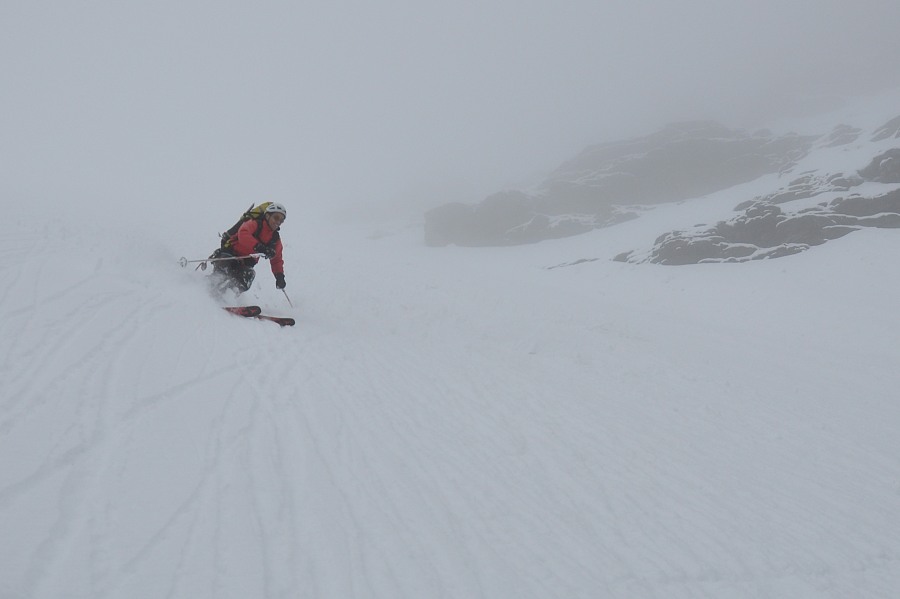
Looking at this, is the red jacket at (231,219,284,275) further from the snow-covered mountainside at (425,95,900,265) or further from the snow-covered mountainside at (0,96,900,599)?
the snow-covered mountainside at (425,95,900,265)

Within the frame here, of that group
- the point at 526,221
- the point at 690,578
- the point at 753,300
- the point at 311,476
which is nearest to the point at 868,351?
the point at 753,300

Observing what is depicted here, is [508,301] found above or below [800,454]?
above

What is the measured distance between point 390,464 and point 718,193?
54475 millimetres

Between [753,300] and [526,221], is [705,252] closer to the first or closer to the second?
[753,300]

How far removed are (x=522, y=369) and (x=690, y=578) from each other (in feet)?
15.9

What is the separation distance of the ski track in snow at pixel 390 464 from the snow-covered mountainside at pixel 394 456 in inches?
0.9

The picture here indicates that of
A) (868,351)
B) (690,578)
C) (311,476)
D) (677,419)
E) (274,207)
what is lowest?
(868,351)

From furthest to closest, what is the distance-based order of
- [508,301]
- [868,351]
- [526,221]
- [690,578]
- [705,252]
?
[526,221]
[705,252]
[508,301]
[868,351]
[690,578]

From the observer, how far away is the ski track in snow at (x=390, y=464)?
2701mm

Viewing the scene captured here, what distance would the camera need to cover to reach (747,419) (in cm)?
740

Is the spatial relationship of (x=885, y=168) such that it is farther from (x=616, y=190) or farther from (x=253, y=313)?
(x=253, y=313)

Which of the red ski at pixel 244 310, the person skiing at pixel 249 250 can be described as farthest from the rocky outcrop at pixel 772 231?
the red ski at pixel 244 310

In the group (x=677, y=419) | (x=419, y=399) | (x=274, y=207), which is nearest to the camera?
(x=419, y=399)

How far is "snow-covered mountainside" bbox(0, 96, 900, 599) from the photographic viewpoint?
8.93ft
